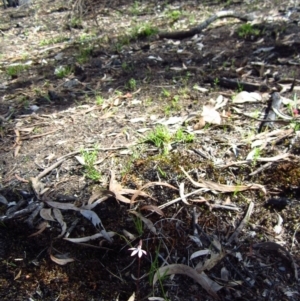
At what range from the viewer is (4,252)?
89.2 inches

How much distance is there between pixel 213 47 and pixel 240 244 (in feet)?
9.28

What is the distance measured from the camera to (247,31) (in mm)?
4531

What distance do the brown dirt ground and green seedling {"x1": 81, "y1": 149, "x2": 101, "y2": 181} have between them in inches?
1.3

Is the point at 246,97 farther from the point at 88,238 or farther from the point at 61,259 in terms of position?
the point at 61,259

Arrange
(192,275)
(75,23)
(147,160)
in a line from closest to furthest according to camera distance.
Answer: (192,275) → (147,160) → (75,23)

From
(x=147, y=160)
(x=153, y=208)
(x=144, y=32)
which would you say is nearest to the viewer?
(x=153, y=208)

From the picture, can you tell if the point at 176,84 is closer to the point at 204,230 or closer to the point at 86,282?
the point at 204,230

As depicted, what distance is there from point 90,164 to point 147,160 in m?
0.40

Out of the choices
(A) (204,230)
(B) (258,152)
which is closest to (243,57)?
(B) (258,152)

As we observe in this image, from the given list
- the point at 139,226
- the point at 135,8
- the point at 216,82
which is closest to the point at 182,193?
the point at 139,226

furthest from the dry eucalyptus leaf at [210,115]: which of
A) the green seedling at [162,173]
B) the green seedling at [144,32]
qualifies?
the green seedling at [144,32]

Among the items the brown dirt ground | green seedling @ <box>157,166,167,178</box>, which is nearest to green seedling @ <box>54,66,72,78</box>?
the brown dirt ground

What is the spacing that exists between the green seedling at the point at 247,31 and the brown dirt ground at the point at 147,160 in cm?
9

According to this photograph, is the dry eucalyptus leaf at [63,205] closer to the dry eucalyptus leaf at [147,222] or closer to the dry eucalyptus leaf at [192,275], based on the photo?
the dry eucalyptus leaf at [147,222]
